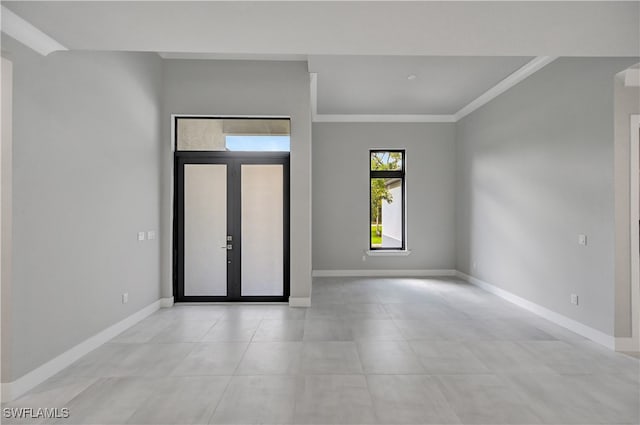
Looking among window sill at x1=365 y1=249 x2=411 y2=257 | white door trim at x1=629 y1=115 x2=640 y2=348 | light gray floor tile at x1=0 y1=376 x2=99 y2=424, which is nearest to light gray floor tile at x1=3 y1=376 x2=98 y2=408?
light gray floor tile at x1=0 y1=376 x2=99 y2=424

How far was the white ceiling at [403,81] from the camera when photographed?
186 inches

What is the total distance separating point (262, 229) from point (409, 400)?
3347 mm

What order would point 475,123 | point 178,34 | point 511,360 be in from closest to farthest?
point 178,34
point 511,360
point 475,123

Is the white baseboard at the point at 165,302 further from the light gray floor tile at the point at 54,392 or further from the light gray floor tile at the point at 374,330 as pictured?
the light gray floor tile at the point at 374,330

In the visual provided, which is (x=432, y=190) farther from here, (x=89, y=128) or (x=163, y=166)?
(x=89, y=128)

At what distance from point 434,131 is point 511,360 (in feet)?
17.8

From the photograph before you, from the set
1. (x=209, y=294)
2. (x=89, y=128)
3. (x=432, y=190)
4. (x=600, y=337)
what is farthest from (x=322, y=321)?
(x=432, y=190)

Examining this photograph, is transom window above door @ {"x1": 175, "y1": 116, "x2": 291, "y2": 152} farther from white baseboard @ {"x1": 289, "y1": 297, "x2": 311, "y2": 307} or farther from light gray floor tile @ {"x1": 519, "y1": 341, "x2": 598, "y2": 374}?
light gray floor tile @ {"x1": 519, "y1": 341, "x2": 598, "y2": 374}

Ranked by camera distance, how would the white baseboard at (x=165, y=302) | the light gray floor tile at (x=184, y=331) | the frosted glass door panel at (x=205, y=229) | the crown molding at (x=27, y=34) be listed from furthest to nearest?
the frosted glass door panel at (x=205, y=229)
the white baseboard at (x=165, y=302)
the light gray floor tile at (x=184, y=331)
the crown molding at (x=27, y=34)

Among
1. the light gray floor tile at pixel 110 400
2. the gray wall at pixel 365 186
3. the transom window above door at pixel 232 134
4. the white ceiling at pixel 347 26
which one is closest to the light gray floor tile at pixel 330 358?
the light gray floor tile at pixel 110 400

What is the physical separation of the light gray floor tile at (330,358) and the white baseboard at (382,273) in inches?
153

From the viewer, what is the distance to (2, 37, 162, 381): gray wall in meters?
2.64

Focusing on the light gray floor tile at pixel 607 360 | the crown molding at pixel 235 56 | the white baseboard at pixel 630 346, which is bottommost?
the light gray floor tile at pixel 607 360

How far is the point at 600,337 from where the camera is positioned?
3.62 meters
